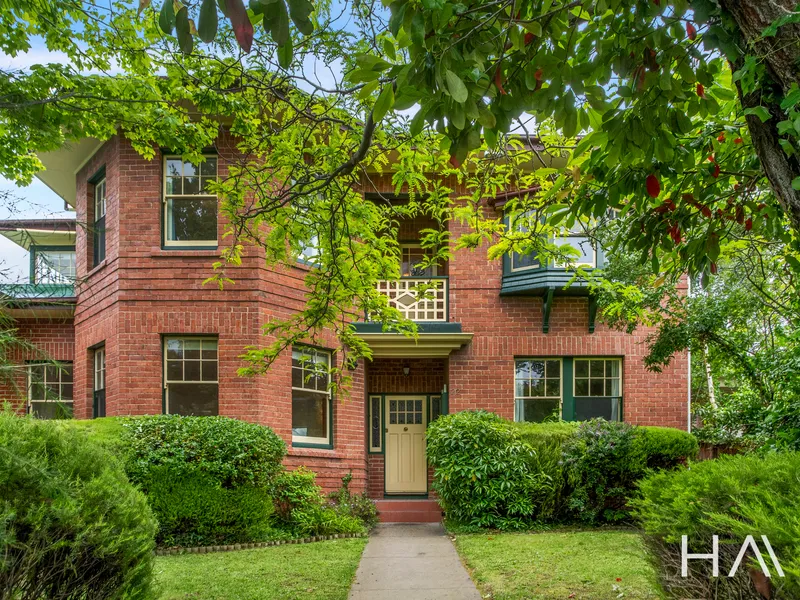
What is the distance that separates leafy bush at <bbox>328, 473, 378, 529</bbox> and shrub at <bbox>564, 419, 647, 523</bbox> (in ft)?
11.7

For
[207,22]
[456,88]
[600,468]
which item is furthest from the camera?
[600,468]

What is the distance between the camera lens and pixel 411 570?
8.73m

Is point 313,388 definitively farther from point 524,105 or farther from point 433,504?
point 524,105

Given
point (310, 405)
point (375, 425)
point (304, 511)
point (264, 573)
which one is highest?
point (310, 405)

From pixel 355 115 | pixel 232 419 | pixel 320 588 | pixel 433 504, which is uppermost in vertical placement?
pixel 355 115

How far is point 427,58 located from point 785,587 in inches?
116

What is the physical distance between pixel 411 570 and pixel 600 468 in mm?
5045

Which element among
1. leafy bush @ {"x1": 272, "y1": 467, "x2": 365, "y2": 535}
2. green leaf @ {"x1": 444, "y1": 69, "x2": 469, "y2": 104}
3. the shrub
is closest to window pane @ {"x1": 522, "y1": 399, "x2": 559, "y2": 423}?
the shrub

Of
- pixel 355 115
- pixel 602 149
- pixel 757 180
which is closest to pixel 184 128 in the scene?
pixel 355 115

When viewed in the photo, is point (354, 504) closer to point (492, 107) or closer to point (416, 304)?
point (416, 304)

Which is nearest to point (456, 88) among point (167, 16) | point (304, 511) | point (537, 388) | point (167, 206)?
point (167, 16)

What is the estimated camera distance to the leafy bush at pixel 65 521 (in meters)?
3.72

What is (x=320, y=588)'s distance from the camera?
7.45 metres

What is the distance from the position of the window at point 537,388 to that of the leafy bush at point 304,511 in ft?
14.3
